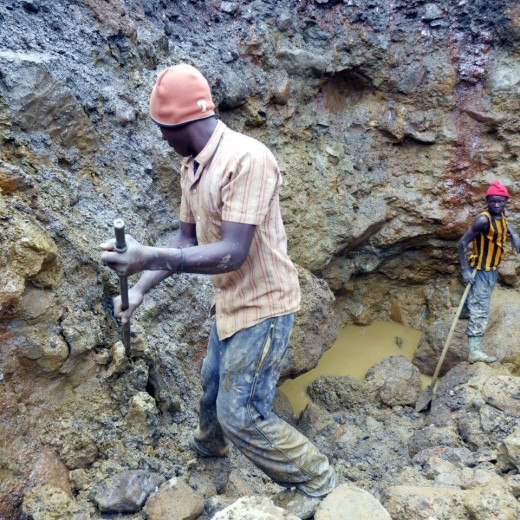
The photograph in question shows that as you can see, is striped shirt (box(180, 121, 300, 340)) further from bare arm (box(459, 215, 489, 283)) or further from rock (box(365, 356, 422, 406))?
bare arm (box(459, 215, 489, 283))

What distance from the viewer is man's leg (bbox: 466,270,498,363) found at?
523 centimetres

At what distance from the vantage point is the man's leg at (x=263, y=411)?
220 centimetres

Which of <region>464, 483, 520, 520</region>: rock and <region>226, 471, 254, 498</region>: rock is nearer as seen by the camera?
<region>464, 483, 520, 520</region>: rock

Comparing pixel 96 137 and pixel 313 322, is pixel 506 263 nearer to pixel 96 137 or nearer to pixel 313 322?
pixel 313 322

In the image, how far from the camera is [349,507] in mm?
2242

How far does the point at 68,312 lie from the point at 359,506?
5.12ft

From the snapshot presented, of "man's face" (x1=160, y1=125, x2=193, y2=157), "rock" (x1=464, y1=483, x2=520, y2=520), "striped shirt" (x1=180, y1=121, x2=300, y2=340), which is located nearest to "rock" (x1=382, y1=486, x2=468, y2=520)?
"rock" (x1=464, y1=483, x2=520, y2=520)

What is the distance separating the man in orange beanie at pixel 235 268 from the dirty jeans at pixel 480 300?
333cm

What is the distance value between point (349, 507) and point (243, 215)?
1295 mm

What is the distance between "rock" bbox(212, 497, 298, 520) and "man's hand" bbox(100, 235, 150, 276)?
100 centimetres

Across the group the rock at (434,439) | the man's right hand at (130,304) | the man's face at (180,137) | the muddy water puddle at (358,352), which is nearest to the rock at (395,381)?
the muddy water puddle at (358,352)

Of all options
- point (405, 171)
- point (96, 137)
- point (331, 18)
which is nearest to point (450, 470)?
point (96, 137)

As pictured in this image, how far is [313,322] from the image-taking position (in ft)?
13.9

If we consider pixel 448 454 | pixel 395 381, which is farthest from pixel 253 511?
pixel 395 381
